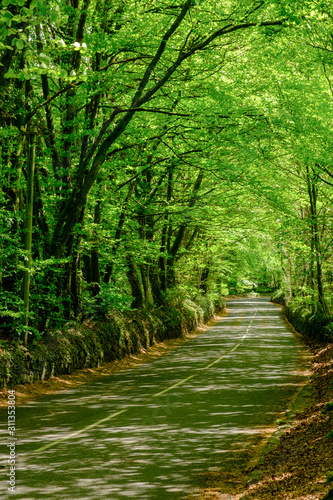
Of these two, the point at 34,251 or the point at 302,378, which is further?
the point at 34,251

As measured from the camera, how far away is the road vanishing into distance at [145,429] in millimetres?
6352

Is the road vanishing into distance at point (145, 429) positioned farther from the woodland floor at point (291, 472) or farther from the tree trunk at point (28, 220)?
the tree trunk at point (28, 220)

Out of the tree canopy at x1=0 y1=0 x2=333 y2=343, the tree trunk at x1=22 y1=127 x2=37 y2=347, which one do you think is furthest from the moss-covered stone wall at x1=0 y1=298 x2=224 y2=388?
the tree trunk at x1=22 y1=127 x2=37 y2=347

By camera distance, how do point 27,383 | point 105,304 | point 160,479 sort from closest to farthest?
1. point 160,479
2. point 27,383
3. point 105,304

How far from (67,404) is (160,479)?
591 centimetres

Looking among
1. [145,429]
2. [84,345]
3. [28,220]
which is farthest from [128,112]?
[145,429]

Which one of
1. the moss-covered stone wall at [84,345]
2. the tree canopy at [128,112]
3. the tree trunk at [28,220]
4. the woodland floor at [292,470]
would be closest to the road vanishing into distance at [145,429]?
the woodland floor at [292,470]

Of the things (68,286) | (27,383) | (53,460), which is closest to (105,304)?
(68,286)

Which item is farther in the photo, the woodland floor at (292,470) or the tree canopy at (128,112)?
the tree canopy at (128,112)

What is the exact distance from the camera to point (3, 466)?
695cm

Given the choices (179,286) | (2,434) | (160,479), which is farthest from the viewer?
(179,286)

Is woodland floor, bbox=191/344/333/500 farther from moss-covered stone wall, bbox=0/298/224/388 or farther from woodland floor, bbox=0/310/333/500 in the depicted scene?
moss-covered stone wall, bbox=0/298/224/388

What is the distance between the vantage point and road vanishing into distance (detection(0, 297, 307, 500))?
6.35 m

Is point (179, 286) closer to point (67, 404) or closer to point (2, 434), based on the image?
point (67, 404)
